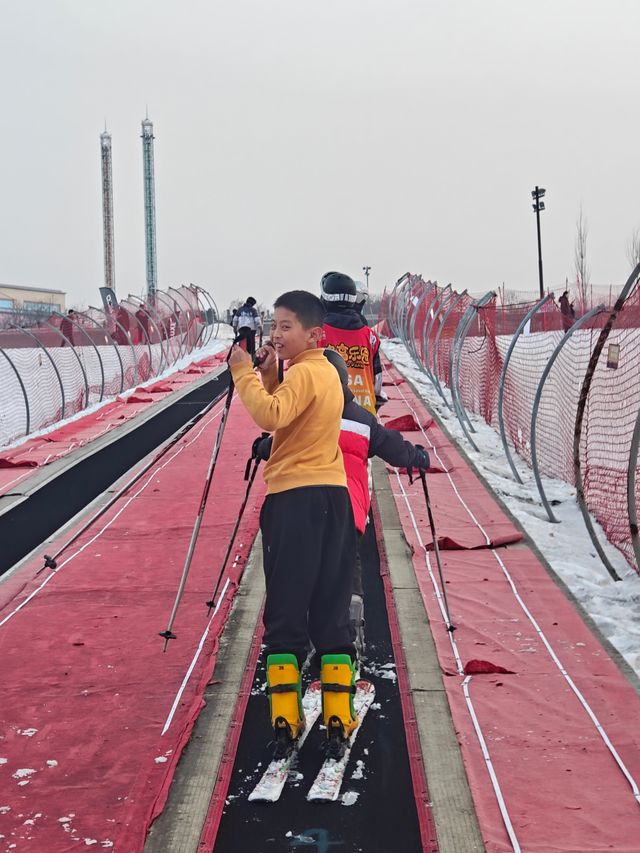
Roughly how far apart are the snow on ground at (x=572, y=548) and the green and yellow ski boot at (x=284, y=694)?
77.1 inches

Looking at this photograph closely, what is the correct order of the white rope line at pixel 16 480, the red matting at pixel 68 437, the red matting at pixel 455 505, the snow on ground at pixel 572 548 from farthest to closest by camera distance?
1. the red matting at pixel 68 437
2. the white rope line at pixel 16 480
3. the red matting at pixel 455 505
4. the snow on ground at pixel 572 548

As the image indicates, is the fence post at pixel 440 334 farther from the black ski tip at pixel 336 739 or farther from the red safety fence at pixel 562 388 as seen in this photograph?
the black ski tip at pixel 336 739

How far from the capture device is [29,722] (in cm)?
424

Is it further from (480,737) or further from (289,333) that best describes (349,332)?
(480,737)

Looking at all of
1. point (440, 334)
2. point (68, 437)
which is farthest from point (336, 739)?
point (440, 334)

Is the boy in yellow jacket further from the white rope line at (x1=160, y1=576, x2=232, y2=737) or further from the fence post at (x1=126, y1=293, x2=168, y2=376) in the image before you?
the fence post at (x1=126, y1=293, x2=168, y2=376)

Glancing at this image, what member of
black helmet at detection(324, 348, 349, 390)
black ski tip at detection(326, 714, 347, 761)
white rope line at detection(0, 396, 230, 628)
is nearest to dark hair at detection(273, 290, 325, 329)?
black helmet at detection(324, 348, 349, 390)

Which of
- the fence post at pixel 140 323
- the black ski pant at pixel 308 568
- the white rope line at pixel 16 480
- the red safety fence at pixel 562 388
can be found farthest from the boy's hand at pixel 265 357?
the fence post at pixel 140 323

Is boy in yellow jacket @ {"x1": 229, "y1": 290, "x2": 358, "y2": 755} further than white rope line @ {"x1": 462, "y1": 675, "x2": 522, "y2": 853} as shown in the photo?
Yes

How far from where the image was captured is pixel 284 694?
368 centimetres

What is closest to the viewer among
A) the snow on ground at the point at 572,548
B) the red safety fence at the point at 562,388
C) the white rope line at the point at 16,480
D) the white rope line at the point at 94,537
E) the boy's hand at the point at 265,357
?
the boy's hand at the point at 265,357

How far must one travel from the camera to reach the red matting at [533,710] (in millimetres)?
3324

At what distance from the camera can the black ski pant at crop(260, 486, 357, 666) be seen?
3686 millimetres

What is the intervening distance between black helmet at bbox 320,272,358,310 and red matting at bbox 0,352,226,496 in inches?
226
